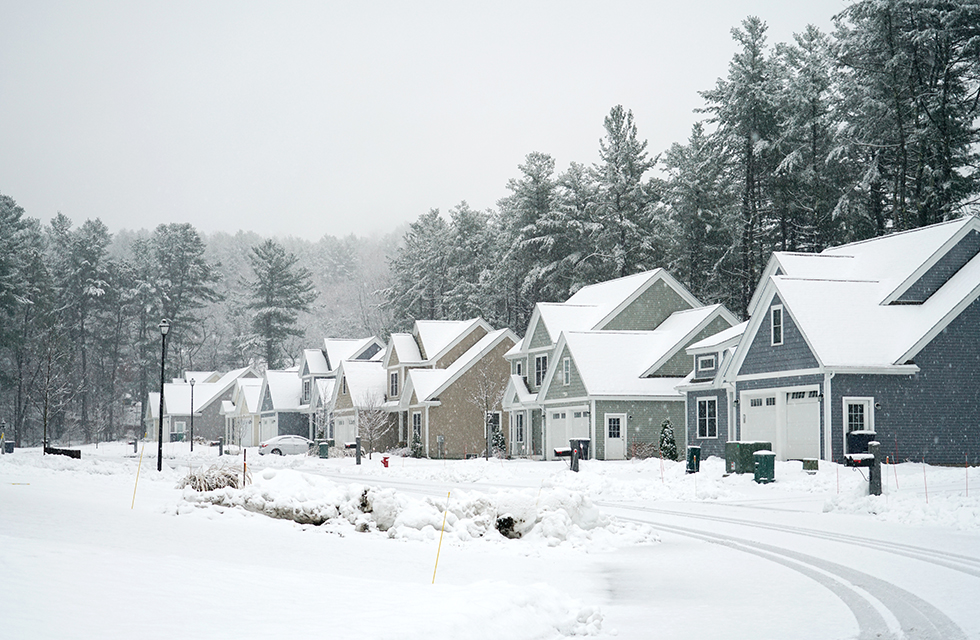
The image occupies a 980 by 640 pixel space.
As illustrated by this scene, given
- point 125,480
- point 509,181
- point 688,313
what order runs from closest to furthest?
point 125,480 < point 688,313 < point 509,181

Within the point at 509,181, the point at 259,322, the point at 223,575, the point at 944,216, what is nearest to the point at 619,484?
the point at 223,575

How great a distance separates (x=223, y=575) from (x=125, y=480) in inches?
669

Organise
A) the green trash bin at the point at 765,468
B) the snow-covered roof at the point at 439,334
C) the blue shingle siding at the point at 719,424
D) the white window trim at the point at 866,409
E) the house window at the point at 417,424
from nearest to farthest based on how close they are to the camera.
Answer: the green trash bin at the point at 765,468
the white window trim at the point at 866,409
the blue shingle siding at the point at 719,424
the house window at the point at 417,424
the snow-covered roof at the point at 439,334

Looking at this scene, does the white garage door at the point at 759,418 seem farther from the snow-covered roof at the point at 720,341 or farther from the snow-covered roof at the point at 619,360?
the snow-covered roof at the point at 619,360

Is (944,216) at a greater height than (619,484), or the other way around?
(944,216)

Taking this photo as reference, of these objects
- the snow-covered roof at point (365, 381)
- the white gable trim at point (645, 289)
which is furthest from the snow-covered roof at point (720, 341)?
the snow-covered roof at point (365, 381)

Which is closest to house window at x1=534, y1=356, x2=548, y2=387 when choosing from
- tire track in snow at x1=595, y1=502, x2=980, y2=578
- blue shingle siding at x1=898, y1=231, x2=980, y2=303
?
blue shingle siding at x1=898, y1=231, x2=980, y2=303

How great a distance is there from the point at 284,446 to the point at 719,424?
34646 mm

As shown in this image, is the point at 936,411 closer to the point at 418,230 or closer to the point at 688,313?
the point at 688,313

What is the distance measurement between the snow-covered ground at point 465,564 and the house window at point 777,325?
13.4 meters

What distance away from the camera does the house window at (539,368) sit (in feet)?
174

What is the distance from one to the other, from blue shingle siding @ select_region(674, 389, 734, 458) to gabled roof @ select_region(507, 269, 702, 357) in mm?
9247

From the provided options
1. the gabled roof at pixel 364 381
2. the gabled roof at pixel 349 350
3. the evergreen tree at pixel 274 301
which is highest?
the evergreen tree at pixel 274 301

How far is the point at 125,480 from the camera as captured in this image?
990 inches
